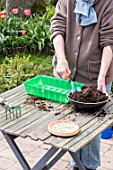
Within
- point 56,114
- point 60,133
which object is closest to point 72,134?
point 60,133

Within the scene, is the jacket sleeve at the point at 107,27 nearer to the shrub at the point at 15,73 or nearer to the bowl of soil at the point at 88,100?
the bowl of soil at the point at 88,100

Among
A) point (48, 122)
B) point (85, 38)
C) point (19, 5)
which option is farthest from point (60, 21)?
point (19, 5)

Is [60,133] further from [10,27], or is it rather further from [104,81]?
[10,27]

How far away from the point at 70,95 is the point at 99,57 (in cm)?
51

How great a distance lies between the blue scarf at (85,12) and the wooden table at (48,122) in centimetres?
65

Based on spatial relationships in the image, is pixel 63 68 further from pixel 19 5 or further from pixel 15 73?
pixel 19 5

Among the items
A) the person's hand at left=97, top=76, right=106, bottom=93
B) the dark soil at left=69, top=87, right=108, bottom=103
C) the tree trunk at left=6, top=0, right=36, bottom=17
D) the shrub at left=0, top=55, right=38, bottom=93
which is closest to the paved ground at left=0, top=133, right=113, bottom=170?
the shrub at left=0, top=55, right=38, bottom=93

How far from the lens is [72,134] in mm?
2553

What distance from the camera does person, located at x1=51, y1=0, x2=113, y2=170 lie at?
313 cm

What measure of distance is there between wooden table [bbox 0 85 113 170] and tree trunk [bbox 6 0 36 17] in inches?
248

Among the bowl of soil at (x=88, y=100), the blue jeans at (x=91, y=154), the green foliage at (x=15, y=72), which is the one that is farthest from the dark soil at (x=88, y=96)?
the green foliage at (x=15, y=72)

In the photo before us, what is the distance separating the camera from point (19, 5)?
934 centimetres

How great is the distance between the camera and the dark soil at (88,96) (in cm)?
286

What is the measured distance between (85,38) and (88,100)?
60 centimetres
